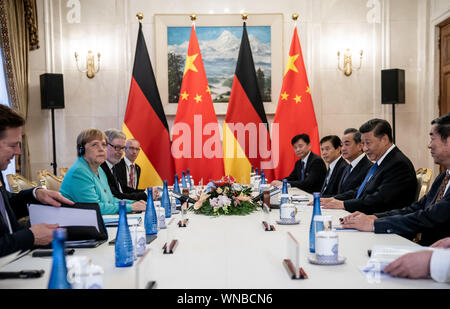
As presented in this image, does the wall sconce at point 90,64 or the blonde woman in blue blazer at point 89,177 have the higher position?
the wall sconce at point 90,64

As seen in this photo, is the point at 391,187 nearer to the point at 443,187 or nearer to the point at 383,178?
the point at 383,178

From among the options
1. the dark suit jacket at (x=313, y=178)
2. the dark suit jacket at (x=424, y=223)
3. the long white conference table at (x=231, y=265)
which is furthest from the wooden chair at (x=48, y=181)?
the dark suit jacket at (x=424, y=223)

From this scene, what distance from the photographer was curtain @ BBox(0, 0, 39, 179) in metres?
5.25

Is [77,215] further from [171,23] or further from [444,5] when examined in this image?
[444,5]

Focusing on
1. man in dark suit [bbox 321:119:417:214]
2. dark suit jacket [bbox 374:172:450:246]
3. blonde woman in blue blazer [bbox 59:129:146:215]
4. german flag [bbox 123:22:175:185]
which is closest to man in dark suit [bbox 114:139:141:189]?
german flag [bbox 123:22:175:185]

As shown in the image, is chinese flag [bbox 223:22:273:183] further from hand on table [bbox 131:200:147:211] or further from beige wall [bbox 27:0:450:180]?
hand on table [bbox 131:200:147:211]

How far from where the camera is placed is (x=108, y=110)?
6.29 metres

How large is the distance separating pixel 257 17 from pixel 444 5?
249 centimetres

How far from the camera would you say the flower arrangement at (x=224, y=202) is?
289cm

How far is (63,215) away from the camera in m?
1.90

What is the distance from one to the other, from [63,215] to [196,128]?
13.8 ft

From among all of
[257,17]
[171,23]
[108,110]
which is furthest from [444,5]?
[108,110]

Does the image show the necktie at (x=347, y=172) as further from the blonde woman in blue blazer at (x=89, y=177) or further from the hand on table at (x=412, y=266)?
the hand on table at (x=412, y=266)
